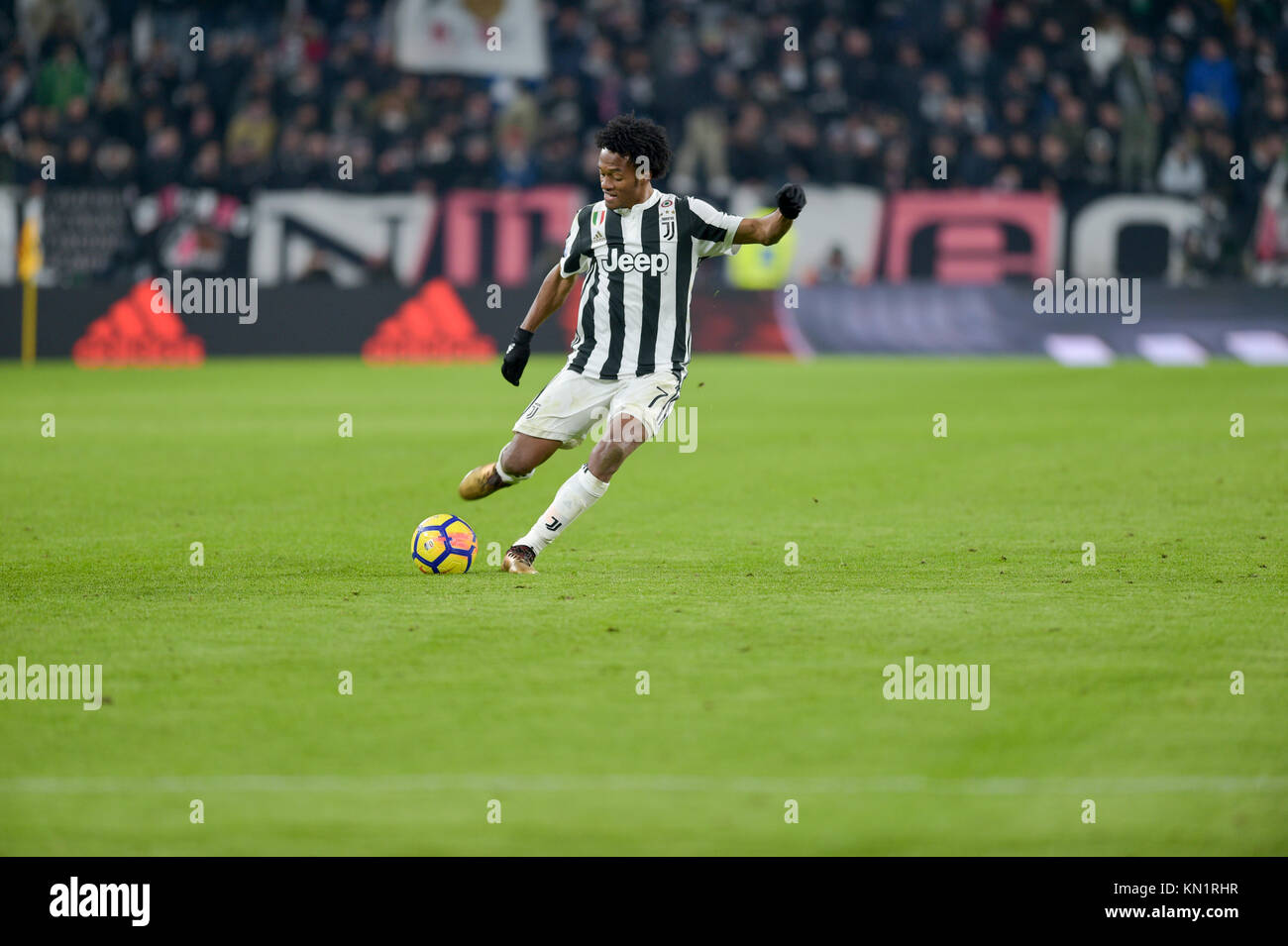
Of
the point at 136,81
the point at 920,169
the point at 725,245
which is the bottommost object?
the point at 725,245

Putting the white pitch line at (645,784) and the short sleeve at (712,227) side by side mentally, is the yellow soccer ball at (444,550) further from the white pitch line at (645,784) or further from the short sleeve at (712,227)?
the white pitch line at (645,784)

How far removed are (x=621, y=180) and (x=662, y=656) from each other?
2770 millimetres

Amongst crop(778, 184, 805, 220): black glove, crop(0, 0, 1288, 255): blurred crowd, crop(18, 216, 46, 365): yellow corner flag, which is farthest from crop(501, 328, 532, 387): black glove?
crop(0, 0, 1288, 255): blurred crowd

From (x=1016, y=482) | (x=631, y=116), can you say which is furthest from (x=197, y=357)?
(x=631, y=116)

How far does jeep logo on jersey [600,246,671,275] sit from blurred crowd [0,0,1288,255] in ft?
62.3

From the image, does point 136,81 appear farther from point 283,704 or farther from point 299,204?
point 283,704

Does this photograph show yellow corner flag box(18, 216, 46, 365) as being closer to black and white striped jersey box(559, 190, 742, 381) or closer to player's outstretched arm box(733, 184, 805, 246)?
black and white striped jersey box(559, 190, 742, 381)

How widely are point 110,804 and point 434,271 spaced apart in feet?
73.4

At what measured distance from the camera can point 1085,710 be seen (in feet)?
17.4

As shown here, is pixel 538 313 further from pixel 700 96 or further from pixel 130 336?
pixel 700 96

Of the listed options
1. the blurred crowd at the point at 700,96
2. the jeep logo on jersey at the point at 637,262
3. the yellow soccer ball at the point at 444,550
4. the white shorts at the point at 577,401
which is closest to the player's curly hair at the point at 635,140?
A: the jeep logo on jersey at the point at 637,262

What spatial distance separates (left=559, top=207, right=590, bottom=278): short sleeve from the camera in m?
8.23

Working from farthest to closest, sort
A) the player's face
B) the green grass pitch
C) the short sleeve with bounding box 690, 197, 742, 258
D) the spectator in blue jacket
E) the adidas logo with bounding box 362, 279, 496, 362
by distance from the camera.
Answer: the spectator in blue jacket < the adidas logo with bounding box 362, 279, 496, 362 < the short sleeve with bounding box 690, 197, 742, 258 < the player's face < the green grass pitch

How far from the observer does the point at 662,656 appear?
607 cm
